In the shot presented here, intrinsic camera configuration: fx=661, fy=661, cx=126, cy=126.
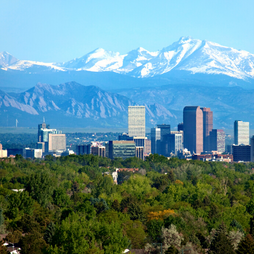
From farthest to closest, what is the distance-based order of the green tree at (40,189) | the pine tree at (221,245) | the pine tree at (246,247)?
1. the green tree at (40,189)
2. the pine tree at (221,245)
3. the pine tree at (246,247)

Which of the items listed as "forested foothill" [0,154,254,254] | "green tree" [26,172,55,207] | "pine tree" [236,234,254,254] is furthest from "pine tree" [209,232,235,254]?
"green tree" [26,172,55,207]

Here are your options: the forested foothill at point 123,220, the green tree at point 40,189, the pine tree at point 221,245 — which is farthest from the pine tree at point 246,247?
the green tree at point 40,189

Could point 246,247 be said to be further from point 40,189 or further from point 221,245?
point 40,189

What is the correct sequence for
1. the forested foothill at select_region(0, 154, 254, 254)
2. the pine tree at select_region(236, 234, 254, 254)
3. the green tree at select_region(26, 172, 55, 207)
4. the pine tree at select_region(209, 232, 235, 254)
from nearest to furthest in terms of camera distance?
the pine tree at select_region(236, 234, 254, 254) → the forested foothill at select_region(0, 154, 254, 254) → the pine tree at select_region(209, 232, 235, 254) → the green tree at select_region(26, 172, 55, 207)

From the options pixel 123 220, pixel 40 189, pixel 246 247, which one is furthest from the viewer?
pixel 40 189

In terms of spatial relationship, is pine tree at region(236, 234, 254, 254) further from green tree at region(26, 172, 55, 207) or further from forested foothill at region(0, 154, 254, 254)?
green tree at region(26, 172, 55, 207)

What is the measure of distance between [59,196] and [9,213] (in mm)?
25039

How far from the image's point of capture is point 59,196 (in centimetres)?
12200

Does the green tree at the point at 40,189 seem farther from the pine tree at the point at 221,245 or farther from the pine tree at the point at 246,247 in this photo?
the pine tree at the point at 246,247

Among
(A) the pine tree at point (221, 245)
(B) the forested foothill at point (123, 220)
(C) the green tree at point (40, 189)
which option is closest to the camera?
(B) the forested foothill at point (123, 220)

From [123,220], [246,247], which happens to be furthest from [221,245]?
[123,220]

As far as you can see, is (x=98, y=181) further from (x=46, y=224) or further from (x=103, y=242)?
(x=103, y=242)

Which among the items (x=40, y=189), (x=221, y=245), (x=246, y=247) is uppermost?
(x=40, y=189)

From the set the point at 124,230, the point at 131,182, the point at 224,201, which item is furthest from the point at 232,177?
the point at 124,230
